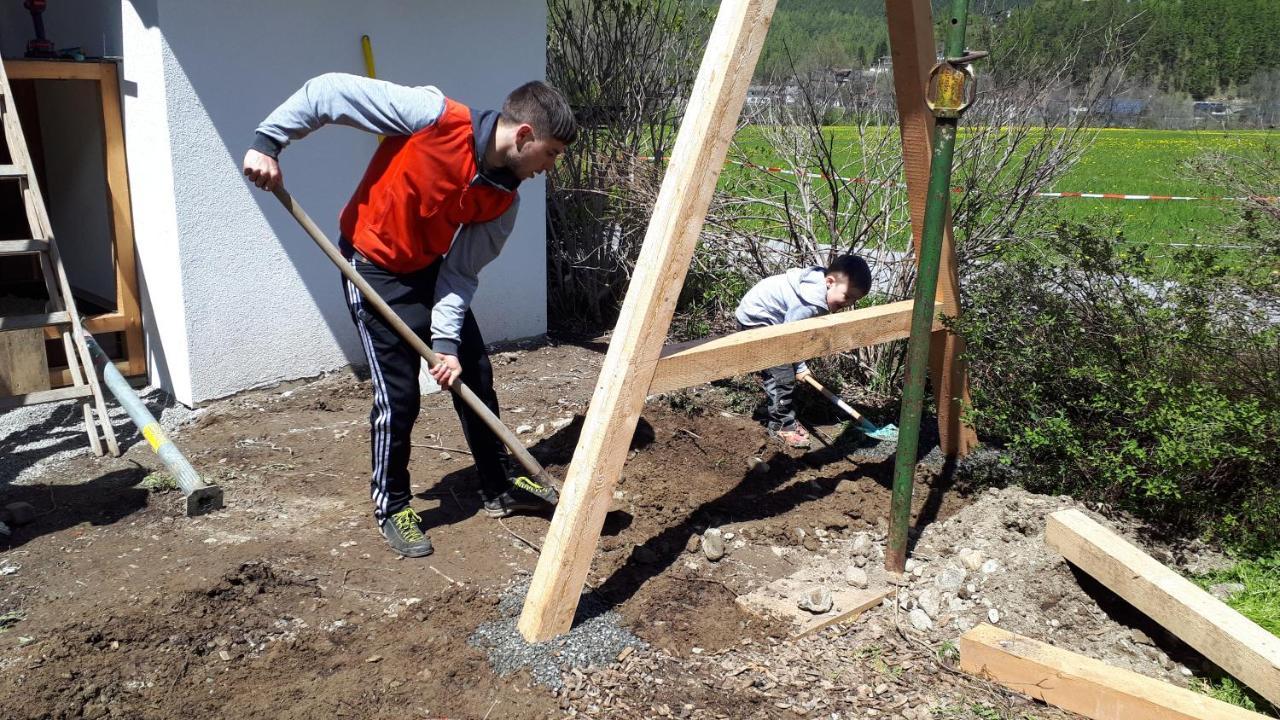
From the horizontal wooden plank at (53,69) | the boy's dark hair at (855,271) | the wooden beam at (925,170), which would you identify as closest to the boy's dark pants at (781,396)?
the boy's dark hair at (855,271)

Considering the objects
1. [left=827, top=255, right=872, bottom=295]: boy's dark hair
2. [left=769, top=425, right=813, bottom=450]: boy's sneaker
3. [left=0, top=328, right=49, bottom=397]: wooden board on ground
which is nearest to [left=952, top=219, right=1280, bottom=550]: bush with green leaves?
[left=827, top=255, right=872, bottom=295]: boy's dark hair

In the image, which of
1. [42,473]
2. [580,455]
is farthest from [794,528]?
[42,473]

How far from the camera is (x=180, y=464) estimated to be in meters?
4.14

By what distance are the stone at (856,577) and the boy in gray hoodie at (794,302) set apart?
4.80ft

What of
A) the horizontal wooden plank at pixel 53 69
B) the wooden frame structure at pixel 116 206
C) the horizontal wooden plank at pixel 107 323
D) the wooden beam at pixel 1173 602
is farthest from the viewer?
the horizontal wooden plank at pixel 107 323

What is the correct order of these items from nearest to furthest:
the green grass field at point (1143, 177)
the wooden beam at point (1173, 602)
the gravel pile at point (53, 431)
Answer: the wooden beam at point (1173, 602), the gravel pile at point (53, 431), the green grass field at point (1143, 177)

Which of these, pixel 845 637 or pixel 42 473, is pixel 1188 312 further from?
pixel 42 473

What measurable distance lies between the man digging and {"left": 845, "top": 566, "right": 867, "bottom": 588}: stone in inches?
65.3

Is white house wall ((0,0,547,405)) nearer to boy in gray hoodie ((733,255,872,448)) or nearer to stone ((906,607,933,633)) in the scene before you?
boy in gray hoodie ((733,255,872,448))

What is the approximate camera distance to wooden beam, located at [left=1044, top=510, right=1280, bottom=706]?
2.99 metres

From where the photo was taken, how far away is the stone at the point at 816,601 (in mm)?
3580

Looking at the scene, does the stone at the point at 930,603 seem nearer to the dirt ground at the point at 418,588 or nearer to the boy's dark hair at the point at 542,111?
the dirt ground at the point at 418,588

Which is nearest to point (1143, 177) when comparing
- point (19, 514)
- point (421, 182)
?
point (421, 182)

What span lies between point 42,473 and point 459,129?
9.59 feet
